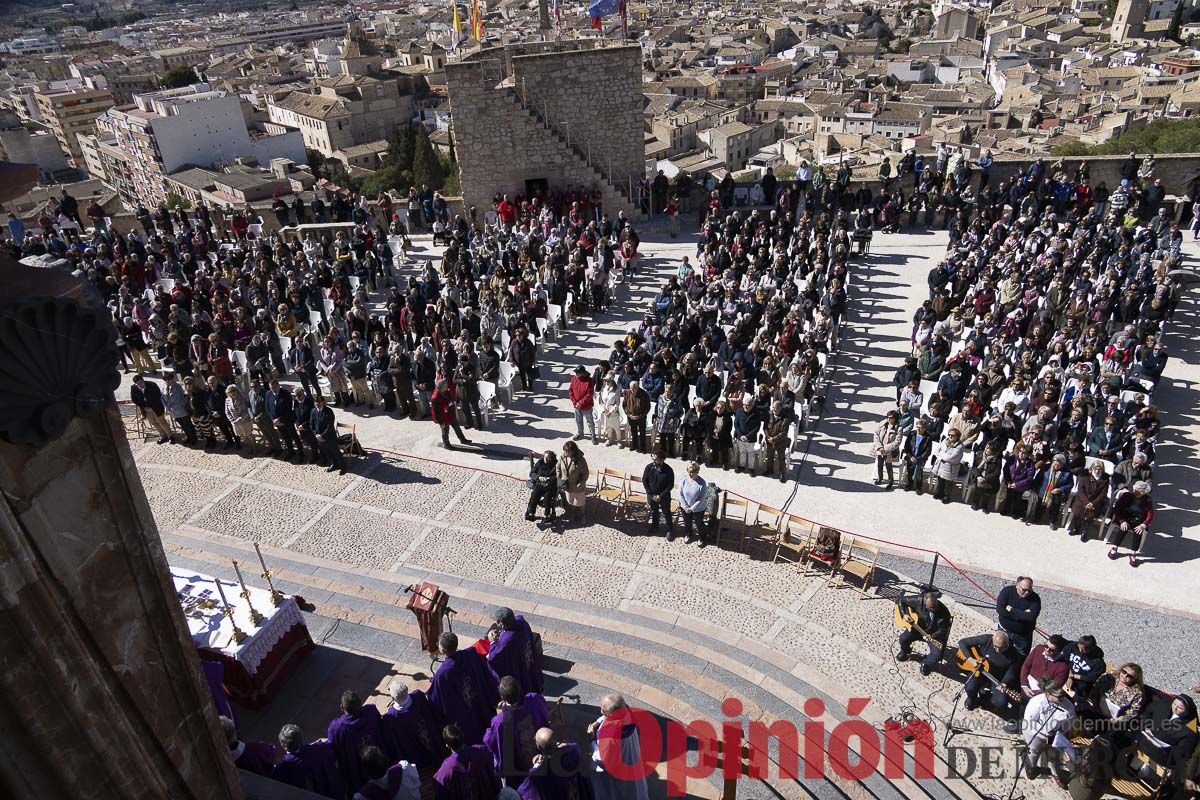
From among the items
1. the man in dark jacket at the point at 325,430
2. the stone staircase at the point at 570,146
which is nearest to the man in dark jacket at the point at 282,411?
the man in dark jacket at the point at 325,430

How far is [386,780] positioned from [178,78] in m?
139

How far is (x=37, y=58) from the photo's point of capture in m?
144

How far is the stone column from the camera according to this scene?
2566 mm

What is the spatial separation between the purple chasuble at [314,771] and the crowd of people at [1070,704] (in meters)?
A: 5.01

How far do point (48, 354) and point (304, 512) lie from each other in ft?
25.3

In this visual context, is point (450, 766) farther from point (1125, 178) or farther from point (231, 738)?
point (1125, 178)

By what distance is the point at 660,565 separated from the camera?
343 inches

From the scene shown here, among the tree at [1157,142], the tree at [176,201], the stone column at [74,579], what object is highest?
the stone column at [74,579]

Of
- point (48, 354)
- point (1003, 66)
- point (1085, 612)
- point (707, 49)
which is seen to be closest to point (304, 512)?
point (48, 354)

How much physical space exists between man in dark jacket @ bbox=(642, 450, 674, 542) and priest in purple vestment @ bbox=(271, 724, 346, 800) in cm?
435

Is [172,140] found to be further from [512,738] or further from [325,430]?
[512,738]

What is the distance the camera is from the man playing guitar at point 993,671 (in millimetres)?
6535

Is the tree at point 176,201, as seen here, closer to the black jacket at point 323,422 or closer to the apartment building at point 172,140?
the apartment building at point 172,140

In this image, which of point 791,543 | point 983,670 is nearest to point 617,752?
point 983,670
